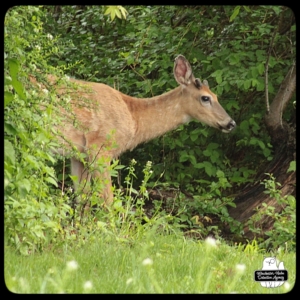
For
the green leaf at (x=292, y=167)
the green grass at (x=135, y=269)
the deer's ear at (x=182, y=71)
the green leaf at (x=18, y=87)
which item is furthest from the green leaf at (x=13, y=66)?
the green leaf at (x=292, y=167)

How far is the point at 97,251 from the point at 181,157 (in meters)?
3.44

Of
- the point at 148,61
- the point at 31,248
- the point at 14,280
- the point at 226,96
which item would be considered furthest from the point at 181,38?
the point at 14,280

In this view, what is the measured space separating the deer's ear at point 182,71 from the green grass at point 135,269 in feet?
9.31

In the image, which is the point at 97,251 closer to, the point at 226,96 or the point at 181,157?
the point at 181,157

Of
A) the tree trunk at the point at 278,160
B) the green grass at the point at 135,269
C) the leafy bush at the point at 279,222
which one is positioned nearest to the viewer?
the green grass at the point at 135,269

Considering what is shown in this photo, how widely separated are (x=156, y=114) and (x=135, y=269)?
4.60 m

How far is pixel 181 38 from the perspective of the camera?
8742mm

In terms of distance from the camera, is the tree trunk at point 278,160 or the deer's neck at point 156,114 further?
the deer's neck at point 156,114

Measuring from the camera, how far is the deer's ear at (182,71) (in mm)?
8773

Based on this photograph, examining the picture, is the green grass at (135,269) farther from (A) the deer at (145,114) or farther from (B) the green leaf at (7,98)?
(A) the deer at (145,114)

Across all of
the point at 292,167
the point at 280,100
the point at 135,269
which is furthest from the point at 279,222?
the point at 135,269

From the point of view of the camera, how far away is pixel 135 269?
4910 millimetres

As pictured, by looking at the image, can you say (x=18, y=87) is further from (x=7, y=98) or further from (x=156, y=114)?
(x=156, y=114)
